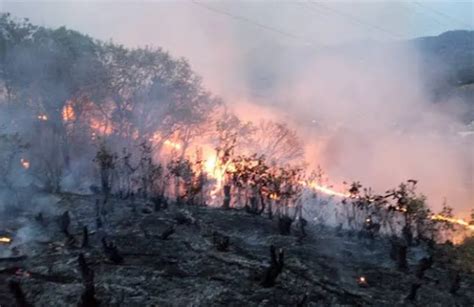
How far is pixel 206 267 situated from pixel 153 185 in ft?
71.7

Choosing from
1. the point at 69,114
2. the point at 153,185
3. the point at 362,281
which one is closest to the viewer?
the point at 362,281

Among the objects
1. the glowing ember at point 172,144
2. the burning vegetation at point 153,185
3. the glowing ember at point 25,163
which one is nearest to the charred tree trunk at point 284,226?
the burning vegetation at point 153,185

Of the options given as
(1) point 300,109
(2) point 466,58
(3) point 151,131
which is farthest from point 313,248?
(2) point 466,58

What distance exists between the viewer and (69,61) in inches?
2041

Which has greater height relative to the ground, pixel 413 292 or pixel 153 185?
pixel 153 185

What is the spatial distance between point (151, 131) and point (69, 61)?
1105cm

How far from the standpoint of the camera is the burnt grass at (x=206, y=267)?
68.7ft

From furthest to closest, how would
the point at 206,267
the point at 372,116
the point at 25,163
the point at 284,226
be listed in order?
Result: the point at 372,116 < the point at 25,163 < the point at 284,226 < the point at 206,267

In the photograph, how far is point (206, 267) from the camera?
79.8 ft

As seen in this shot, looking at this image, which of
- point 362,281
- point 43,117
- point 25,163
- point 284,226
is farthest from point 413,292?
point 43,117

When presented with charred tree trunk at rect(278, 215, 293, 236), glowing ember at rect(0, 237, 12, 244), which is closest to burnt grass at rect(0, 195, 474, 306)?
charred tree trunk at rect(278, 215, 293, 236)

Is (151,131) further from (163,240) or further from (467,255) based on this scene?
(467,255)

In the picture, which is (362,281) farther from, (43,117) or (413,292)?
(43,117)

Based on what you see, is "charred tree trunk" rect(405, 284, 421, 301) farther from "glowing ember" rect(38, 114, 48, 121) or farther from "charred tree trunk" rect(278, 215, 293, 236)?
"glowing ember" rect(38, 114, 48, 121)
